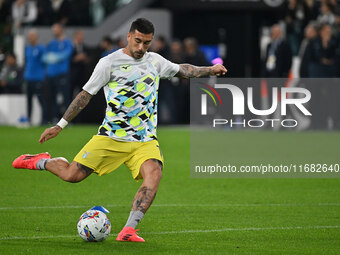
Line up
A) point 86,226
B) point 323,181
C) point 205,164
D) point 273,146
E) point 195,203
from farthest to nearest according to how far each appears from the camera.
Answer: point 273,146 → point 205,164 → point 323,181 → point 195,203 → point 86,226

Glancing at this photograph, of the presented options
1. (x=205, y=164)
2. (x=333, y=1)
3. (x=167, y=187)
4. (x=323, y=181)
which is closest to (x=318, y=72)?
(x=333, y=1)

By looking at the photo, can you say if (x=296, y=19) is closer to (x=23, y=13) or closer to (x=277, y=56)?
(x=277, y=56)

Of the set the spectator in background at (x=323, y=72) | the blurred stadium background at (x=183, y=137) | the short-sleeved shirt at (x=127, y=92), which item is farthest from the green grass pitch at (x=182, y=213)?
the spectator in background at (x=323, y=72)

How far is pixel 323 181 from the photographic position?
1459 centimetres

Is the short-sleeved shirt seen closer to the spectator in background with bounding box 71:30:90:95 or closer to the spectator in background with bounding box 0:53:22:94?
the spectator in background with bounding box 71:30:90:95

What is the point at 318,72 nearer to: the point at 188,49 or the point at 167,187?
the point at 188,49

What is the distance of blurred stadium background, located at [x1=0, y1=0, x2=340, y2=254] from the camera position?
30.7 ft

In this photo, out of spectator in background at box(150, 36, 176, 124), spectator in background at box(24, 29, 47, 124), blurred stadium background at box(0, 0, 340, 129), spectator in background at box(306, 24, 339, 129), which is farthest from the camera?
A: spectator in background at box(150, 36, 176, 124)

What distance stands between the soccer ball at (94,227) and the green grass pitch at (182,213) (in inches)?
3.0

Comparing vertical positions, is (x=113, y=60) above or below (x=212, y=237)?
above

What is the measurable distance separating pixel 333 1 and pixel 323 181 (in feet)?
41.3

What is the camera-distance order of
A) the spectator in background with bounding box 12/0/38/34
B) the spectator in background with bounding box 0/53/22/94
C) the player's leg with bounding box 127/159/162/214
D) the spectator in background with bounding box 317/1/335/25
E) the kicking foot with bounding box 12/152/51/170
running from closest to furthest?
the player's leg with bounding box 127/159/162/214 < the kicking foot with bounding box 12/152/51/170 < the spectator in background with bounding box 317/1/335/25 < the spectator in background with bounding box 0/53/22/94 < the spectator in background with bounding box 12/0/38/34

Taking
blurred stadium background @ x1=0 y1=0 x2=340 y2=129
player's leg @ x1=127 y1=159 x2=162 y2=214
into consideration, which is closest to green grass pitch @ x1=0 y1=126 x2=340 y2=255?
player's leg @ x1=127 y1=159 x2=162 y2=214

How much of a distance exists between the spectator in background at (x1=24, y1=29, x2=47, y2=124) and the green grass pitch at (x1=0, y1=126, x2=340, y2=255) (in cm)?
843
